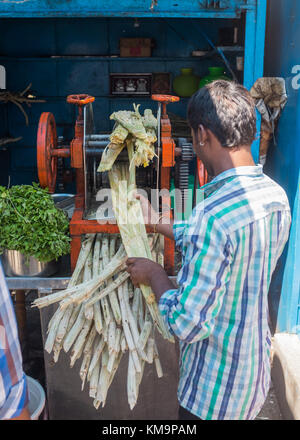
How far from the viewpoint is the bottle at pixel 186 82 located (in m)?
5.61

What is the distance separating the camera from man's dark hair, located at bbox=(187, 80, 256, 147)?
1.66m

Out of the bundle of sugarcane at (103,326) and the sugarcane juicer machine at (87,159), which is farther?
the sugarcane juicer machine at (87,159)

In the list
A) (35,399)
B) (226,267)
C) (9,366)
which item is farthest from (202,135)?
(35,399)

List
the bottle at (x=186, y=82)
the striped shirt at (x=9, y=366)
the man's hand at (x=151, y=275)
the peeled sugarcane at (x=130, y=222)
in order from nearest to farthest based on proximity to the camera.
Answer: the striped shirt at (x=9, y=366), the man's hand at (x=151, y=275), the peeled sugarcane at (x=130, y=222), the bottle at (x=186, y=82)

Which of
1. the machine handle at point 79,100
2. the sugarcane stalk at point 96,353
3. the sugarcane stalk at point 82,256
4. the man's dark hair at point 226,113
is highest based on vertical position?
the machine handle at point 79,100

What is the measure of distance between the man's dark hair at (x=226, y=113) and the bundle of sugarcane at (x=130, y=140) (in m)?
1.00

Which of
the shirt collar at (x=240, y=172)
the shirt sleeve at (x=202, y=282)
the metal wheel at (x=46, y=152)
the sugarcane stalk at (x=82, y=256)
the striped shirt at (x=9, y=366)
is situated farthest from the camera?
the metal wheel at (x=46, y=152)

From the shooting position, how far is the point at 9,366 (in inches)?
56.3

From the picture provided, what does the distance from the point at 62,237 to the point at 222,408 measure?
60.3 inches

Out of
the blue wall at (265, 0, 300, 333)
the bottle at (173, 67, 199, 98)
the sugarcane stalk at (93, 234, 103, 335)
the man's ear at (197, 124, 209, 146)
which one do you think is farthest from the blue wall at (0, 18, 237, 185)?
the man's ear at (197, 124, 209, 146)

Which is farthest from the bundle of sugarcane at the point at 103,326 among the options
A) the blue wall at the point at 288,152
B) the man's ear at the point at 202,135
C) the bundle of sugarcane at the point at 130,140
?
the blue wall at the point at 288,152

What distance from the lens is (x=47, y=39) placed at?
224 inches

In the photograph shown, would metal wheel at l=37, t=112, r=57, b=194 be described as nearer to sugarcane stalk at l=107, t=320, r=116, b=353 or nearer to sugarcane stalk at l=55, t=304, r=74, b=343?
sugarcane stalk at l=55, t=304, r=74, b=343

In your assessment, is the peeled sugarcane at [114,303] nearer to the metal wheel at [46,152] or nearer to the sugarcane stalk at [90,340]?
the sugarcane stalk at [90,340]
